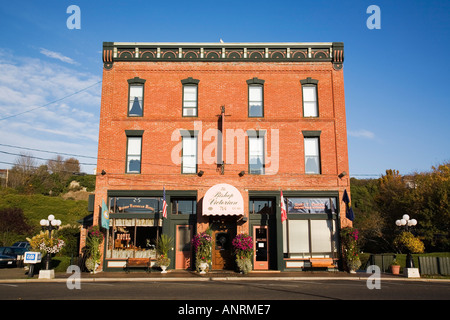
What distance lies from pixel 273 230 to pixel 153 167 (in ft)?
26.6

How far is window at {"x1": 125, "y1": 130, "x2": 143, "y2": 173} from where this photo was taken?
949 inches

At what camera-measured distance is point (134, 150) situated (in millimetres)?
24281

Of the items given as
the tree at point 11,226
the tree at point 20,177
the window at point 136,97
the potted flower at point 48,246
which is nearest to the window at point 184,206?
the window at point 136,97

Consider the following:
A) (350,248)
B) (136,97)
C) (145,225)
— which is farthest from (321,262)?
(136,97)

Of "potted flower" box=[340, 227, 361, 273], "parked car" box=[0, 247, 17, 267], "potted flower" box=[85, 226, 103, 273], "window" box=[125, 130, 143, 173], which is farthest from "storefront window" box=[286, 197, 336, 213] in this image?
"parked car" box=[0, 247, 17, 267]

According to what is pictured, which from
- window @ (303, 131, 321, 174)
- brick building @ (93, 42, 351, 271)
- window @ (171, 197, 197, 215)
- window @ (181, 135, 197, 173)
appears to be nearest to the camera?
brick building @ (93, 42, 351, 271)

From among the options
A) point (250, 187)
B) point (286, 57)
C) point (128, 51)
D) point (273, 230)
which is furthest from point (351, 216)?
point (128, 51)

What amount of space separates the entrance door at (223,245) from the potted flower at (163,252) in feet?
8.89

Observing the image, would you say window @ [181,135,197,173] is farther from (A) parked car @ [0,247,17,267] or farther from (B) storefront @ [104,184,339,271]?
(A) parked car @ [0,247,17,267]

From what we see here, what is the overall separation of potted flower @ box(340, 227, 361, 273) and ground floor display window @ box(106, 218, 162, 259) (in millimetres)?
10667

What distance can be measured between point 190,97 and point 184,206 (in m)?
6.79

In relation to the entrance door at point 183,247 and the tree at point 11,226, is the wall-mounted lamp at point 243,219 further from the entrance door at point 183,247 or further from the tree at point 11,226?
the tree at point 11,226

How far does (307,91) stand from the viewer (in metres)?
25.0

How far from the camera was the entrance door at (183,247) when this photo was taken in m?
23.2
